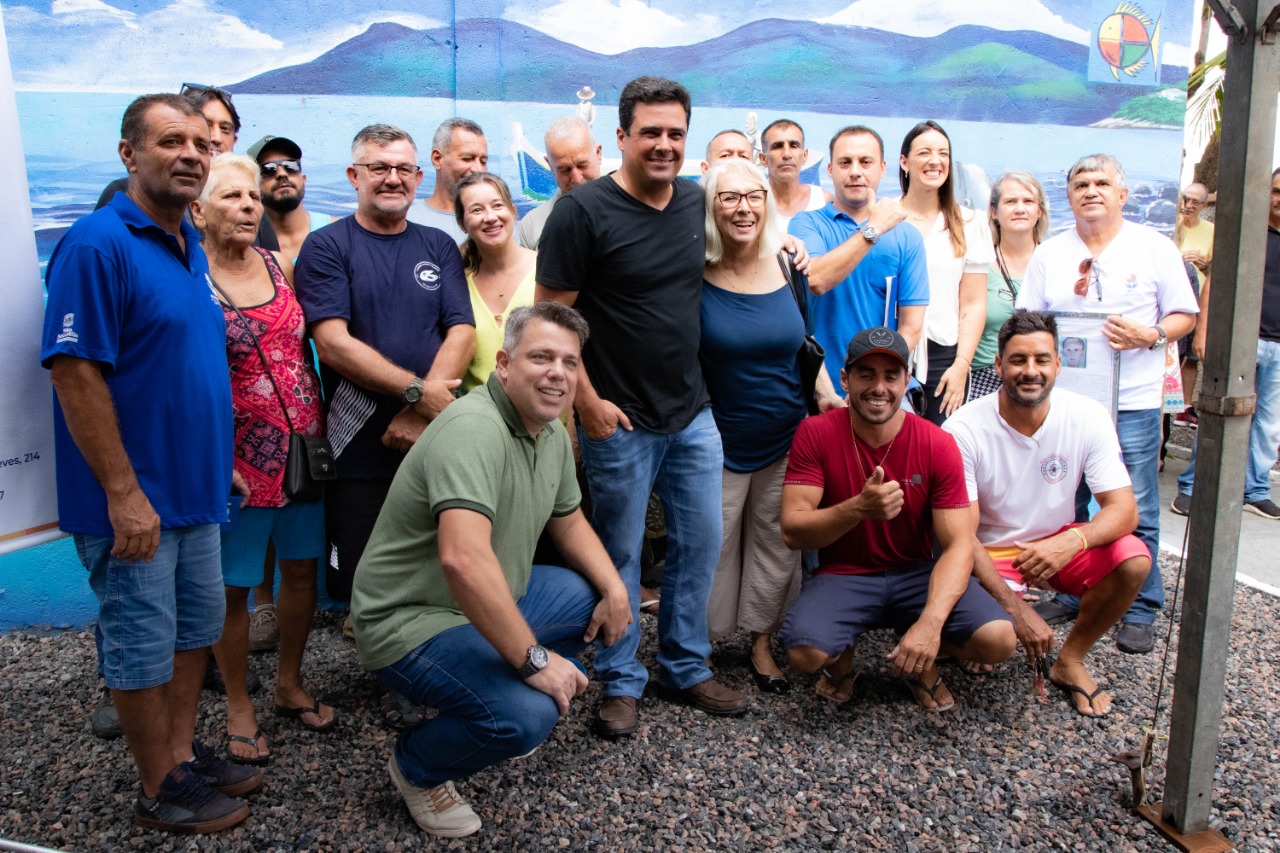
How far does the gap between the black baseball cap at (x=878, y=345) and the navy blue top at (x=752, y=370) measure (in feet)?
0.68

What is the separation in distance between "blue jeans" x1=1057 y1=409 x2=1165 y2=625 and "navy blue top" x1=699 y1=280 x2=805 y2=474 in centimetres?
144

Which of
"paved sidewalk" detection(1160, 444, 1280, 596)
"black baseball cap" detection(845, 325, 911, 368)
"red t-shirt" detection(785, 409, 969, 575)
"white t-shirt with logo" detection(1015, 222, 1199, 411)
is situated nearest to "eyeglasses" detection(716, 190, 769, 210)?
"black baseball cap" detection(845, 325, 911, 368)

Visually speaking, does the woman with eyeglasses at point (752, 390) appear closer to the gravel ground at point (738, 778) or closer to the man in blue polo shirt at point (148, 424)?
the gravel ground at point (738, 778)

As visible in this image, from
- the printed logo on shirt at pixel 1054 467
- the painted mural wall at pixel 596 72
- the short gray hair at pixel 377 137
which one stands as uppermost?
the painted mural wall at pixel 596 72

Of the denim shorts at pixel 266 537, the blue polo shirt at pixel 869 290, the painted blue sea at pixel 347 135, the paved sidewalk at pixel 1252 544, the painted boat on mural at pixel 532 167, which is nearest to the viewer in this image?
the denim shorts at pixel 266 537

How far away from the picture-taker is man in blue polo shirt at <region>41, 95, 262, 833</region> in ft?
7.88

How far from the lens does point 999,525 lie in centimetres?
385

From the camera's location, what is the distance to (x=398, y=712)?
335cm

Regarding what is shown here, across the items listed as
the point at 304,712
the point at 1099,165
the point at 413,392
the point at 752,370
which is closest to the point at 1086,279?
the point at 1099,165

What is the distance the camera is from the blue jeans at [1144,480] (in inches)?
165

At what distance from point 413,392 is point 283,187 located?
4.25ft

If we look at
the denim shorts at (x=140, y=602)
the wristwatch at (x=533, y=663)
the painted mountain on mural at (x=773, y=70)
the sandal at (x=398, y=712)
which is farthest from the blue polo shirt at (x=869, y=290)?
the denim shorts at (x=140, y=602)

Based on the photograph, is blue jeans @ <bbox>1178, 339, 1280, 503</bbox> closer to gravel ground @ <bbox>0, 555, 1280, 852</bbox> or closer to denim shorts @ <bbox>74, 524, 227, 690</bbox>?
gravel ground @ <bbox>0, 555, 1280, 852</bbox>

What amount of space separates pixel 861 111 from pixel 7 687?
5.11m
